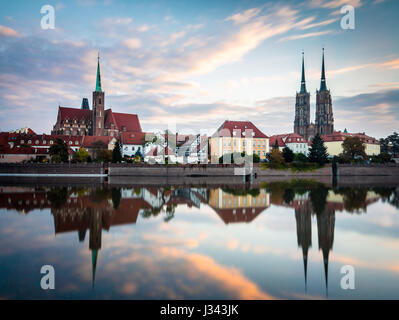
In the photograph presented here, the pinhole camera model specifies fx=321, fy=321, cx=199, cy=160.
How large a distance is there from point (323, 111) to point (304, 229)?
314 feet

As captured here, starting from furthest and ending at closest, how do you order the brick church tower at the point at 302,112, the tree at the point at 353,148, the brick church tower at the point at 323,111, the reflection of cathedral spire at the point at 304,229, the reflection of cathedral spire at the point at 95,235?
1. the brick church tower at the point at 302,112
2. the brick church tower at the point at 323,111
3. the tree at the point at 353,148
4. the reflection of cathedral spire at the point at 304,229
5. the reflection of cathedral spire at the point at 95,235

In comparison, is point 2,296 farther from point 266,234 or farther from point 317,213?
point 317,213

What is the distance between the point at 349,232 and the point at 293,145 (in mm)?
62694

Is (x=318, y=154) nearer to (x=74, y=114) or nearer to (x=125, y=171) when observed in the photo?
(x=125, y=171)

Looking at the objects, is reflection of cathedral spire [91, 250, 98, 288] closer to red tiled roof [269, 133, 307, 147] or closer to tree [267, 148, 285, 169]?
tree [267, 148, 285, 169]

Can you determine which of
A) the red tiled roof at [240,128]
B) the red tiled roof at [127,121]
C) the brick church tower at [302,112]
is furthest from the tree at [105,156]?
the brick church tower at [302,112]

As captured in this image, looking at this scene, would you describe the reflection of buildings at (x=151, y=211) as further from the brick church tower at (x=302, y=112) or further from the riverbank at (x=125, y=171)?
the brick church tower at (x=302, y=112)

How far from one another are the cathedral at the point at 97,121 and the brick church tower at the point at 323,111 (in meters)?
58.1

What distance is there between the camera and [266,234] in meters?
13.2

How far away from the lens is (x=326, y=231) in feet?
45.3

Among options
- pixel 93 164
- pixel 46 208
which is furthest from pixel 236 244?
pixel 93 164

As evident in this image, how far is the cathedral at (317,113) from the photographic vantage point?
10069 cm

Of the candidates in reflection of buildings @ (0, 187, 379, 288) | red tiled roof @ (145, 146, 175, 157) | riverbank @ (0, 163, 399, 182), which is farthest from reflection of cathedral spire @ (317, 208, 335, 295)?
red tiled roof @ (145, 146, 175, 157)
